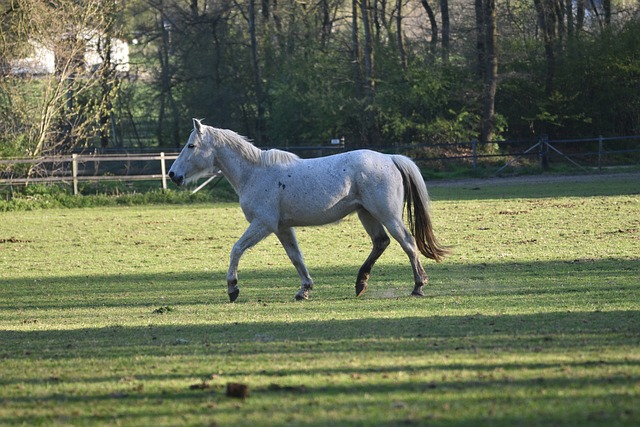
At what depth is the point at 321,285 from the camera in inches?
526

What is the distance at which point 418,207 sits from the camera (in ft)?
39.7

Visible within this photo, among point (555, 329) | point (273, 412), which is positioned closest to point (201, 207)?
point (555, 329)

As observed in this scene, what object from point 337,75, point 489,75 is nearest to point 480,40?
point 489,75

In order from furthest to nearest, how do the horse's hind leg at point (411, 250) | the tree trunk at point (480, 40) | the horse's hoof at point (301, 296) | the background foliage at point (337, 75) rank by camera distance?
the tree trunk at point (480, 40) → the background foliage at point (337, 75) → the horse's hoof at point (301, 296) → the horse's hind leg at point (411, 250)

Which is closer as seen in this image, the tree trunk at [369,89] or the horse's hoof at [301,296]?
the horse's hoof at [301,296]

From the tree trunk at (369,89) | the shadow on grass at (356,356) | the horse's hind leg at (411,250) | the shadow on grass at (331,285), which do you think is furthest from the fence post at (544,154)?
the horse's hind leg at (411,250)

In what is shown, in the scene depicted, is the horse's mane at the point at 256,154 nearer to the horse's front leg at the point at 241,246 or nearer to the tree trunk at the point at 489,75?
the horse's front leg at the point at 241,246

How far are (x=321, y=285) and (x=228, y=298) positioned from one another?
174 centimetres

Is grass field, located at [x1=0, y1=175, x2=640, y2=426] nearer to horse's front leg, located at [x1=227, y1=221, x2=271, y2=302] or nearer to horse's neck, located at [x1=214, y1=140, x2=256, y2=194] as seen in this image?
horse's front leg, located at [x1=227, y1=221, x2=271, y2=302]

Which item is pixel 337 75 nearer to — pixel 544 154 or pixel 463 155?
pixel 463 155

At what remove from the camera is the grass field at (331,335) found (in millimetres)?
5391

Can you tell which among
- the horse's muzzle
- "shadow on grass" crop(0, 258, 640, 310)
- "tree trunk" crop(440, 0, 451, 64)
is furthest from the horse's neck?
"tree trunk" crop(440, 0, 451, 64)

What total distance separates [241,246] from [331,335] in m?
3.76

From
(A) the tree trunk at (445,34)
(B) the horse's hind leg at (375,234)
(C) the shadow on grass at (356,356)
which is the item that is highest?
(A) the tree trunk at (445,34)
